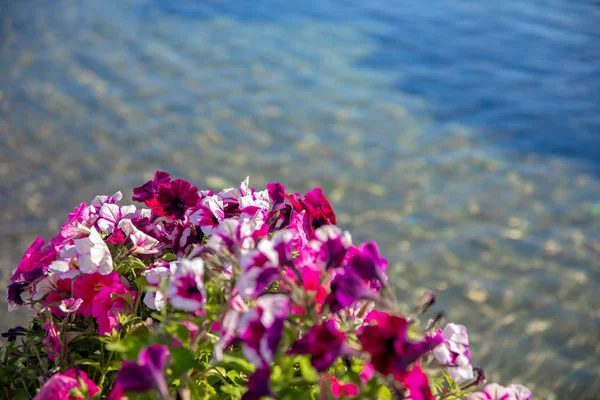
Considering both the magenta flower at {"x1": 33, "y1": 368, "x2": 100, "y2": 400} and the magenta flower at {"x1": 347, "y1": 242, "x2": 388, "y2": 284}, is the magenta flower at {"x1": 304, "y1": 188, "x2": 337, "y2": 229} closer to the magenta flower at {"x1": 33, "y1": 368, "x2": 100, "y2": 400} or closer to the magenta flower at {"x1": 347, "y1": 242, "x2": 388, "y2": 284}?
the magenta flower at {"x1": 347, "y1": 242, "x2": 388, "y2": 284}

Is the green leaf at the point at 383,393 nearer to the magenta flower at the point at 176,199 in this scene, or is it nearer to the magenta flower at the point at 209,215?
the magenta flower at the point at 209,215

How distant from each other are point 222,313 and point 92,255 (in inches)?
10.3

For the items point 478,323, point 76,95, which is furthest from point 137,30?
point 478,323

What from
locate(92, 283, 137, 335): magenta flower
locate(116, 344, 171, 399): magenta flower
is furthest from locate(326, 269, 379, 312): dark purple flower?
locate(92, 283, 137, 335): magenta flower

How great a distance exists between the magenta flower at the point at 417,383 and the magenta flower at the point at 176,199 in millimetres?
543

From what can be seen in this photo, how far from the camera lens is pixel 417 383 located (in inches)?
33.4

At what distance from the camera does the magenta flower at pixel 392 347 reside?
32.0 inches

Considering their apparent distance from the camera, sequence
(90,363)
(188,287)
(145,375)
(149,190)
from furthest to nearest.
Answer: (149,190) → (90,363) → (188,287) → (145,375)

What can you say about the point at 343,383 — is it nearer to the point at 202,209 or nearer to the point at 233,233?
the point at 233,233

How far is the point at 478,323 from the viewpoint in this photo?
9.93 ft

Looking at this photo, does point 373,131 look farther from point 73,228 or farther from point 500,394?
point 500,394

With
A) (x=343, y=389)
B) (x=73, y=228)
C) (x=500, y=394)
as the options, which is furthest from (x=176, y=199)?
(x=500, y=394)

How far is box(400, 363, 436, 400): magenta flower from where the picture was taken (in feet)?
2.77

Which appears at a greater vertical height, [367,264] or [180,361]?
[367,264]
